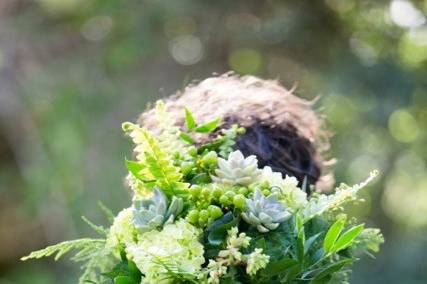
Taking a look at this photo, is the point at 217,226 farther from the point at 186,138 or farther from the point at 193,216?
the point at 186,138

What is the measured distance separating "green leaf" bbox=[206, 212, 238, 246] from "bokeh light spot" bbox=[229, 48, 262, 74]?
3.63m

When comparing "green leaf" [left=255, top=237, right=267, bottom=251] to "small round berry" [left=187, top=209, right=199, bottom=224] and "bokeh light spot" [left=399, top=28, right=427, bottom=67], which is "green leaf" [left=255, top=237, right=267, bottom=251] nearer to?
"small round berry" [left=187, top=209, right=199, bottom=224]

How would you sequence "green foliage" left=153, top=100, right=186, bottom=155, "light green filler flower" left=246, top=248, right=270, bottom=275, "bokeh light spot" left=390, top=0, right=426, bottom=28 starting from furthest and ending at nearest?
"bokeh light spot" left=390, top=0, right=426, bottom=28 → "green foliage" left=153, top=100, right=186, bottom=155 → "light green filler flower" left=246, top=248, right=270, bottom=275

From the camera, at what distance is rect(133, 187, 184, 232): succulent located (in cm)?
117

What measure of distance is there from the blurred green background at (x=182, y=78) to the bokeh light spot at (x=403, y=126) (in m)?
0.01

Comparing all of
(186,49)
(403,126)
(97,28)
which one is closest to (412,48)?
(403,126)

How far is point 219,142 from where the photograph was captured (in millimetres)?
1345

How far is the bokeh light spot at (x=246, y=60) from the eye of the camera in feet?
15.6

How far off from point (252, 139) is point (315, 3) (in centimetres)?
339

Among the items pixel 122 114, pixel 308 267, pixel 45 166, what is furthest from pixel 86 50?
pixel 308 267

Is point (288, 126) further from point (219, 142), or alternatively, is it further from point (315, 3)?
point (315, 3)

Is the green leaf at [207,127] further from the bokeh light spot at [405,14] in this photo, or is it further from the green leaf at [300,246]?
the bokeh light spot at [405,14]

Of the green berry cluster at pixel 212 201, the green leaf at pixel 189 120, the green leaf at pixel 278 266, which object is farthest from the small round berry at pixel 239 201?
the green leaf at pixel 189 120

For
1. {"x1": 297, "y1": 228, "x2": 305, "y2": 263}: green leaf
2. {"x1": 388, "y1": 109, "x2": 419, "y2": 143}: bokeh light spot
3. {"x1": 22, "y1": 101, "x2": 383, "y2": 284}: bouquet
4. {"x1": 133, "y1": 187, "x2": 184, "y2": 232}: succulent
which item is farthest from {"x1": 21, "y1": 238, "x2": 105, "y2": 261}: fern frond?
{"x1": 388, "y1": 109, "x2": 419, "y2": 143}: bokeh light spot
